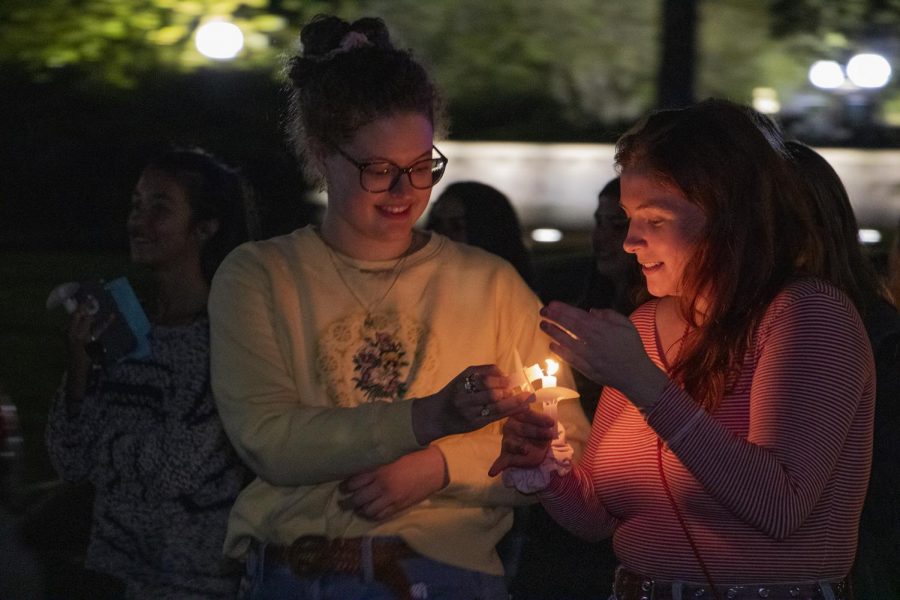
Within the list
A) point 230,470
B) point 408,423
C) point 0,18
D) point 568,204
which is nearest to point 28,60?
point 0,18

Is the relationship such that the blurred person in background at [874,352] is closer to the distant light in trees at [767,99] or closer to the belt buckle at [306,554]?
the belt buckle at [306,554]

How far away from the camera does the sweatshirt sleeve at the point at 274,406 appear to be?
8.65ft

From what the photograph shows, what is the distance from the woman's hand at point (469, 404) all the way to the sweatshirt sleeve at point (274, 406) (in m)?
0.04

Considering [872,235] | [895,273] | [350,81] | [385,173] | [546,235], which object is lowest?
[546,235]

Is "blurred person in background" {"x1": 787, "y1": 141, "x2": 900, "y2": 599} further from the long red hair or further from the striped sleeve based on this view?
the striped sleeve

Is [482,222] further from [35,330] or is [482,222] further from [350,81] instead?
[35,330]

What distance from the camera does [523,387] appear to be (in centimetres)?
256

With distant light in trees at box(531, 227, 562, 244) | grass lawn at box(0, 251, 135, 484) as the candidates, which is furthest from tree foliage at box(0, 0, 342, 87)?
distant light in trees at box(531, 227, 562, 244)

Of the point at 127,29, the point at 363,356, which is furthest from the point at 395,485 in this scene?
the point at 127,29

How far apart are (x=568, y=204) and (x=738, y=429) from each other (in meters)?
11.4

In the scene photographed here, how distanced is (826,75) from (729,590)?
1157cm

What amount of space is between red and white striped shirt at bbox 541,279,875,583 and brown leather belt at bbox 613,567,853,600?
0.02m

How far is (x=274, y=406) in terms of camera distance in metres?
2.74

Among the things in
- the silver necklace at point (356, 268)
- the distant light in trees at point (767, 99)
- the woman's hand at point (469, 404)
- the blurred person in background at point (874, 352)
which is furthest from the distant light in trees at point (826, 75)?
the woman's hand at point (469, 404)
